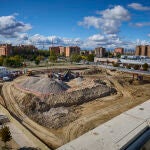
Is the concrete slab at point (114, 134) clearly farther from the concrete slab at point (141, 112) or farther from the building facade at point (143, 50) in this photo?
the building facade at point (143, 50)

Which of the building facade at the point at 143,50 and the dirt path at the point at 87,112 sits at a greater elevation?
the building facade at the point at 143,50

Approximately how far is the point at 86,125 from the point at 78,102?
8.59 metres

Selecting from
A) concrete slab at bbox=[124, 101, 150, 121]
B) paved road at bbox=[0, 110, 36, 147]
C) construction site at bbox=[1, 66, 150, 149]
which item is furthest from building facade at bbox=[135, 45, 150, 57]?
paved road at bbox=[0, 110, 36, 147]

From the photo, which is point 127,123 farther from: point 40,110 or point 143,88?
point 143,88

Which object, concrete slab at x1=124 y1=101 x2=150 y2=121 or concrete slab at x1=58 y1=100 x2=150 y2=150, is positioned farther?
concrete slab at x1=124 y1=101 x2=150 y2=121

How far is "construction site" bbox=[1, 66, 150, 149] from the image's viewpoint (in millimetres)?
21791

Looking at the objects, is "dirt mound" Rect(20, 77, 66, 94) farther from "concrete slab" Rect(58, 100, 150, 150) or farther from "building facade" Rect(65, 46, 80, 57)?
"building facade" Rect(65, 46, 80, 57)

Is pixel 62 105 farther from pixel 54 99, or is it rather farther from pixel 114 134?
pixel 114 134

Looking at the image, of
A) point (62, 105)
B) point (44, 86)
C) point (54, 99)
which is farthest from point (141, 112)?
point (44, 86)

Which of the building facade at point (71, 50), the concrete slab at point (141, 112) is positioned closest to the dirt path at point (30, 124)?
the concrete slab at point (141, 112)

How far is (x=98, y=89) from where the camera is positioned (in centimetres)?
3556

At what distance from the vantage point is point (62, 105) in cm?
2950

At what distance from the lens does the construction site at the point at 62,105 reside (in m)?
21.8

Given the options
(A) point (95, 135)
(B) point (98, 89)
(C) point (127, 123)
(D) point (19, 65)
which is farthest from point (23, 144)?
(D) point (19, 65)
